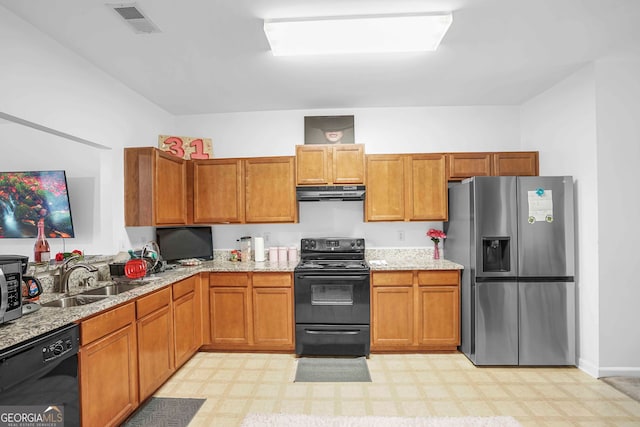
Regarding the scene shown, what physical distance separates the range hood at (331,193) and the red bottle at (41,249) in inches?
90.2

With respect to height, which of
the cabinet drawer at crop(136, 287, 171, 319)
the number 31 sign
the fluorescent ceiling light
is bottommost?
the cabinet drawer at crop(136, 287, 171, 319)

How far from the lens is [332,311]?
3348 millimetres

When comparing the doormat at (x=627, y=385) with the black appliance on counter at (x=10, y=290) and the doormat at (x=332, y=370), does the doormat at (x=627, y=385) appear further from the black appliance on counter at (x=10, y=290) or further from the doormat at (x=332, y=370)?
the black appliance on counter at (x=10, y=290)

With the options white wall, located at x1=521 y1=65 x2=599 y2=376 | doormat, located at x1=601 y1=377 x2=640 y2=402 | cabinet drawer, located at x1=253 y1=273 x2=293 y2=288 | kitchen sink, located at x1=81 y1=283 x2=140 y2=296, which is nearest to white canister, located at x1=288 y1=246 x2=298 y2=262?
cabinet drawer, located at x1=253 y1=273 x2=293 y2=288

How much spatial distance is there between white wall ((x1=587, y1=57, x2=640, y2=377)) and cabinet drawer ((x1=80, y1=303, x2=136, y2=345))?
151 inches

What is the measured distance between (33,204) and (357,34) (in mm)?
2931

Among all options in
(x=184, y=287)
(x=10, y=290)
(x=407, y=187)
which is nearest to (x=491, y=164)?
(x=407, y=187)

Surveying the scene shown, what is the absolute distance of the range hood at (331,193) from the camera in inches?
143

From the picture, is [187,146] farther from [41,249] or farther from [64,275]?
[64,275]

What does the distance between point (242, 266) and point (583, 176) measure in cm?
346

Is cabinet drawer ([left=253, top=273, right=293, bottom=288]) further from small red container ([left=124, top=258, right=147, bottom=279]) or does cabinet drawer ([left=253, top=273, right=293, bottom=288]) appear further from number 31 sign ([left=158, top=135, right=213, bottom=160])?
number 31 sign ([left=158, top=135, right=213, bottom=160])

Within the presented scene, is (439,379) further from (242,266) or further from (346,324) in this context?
(242,266)

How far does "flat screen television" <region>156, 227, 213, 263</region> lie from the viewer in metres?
3.67

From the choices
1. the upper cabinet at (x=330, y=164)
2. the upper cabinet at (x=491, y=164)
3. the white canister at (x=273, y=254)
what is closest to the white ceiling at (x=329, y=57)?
the upper cabinet at (x=330, y=164)
